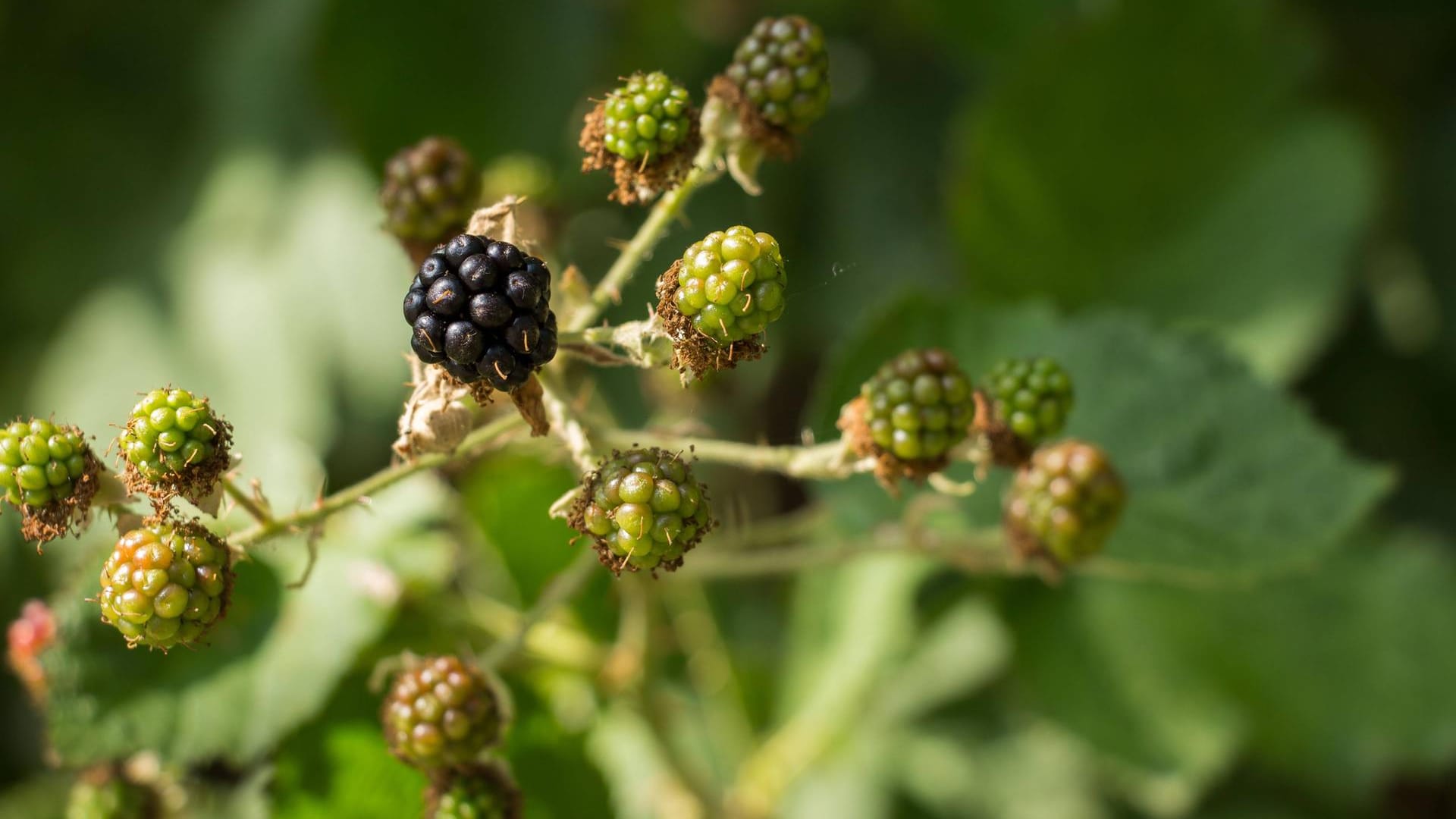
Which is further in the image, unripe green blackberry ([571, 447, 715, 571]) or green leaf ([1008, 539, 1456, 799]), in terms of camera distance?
green leaf ([1008, 539, 1456, 799])

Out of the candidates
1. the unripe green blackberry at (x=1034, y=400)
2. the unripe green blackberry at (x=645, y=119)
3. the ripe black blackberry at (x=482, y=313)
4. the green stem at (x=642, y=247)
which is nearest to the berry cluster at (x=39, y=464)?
the ripe black blackberry at (x=482, y=313)

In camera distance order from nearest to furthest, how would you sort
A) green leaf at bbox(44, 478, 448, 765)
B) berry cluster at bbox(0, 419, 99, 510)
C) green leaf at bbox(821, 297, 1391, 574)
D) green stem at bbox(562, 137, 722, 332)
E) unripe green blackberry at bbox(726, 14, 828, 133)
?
berry cluster at bbox(0, 419, 99, 510) < green stem at bbox(562, 137, 722, 332) < unripe green blackberry at bbox(726, 14, 828, 133) < green leaf at bbox(44, 478, 448, 765) < green leaf at bbox(821, 297, 1391, 574)

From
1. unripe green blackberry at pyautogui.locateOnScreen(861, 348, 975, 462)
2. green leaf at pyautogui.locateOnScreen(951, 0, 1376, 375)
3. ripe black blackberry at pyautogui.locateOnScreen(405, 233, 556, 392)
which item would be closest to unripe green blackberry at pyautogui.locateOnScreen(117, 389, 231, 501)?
ripe black blackberry at pyautogui.locateOnScreen(405, 233, 556, 392)

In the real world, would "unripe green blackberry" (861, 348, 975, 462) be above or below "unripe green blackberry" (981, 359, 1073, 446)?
above

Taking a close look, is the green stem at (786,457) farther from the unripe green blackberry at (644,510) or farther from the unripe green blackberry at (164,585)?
the unripe green blackberry at (164,585)

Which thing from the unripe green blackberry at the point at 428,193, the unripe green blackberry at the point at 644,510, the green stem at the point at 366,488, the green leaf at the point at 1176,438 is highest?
the unripe green blackberry at the point at 428,193

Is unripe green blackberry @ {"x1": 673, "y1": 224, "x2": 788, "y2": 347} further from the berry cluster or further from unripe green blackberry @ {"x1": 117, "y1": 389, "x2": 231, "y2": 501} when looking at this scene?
the berry cluster

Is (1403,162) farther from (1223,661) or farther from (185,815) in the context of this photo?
(185,815)
